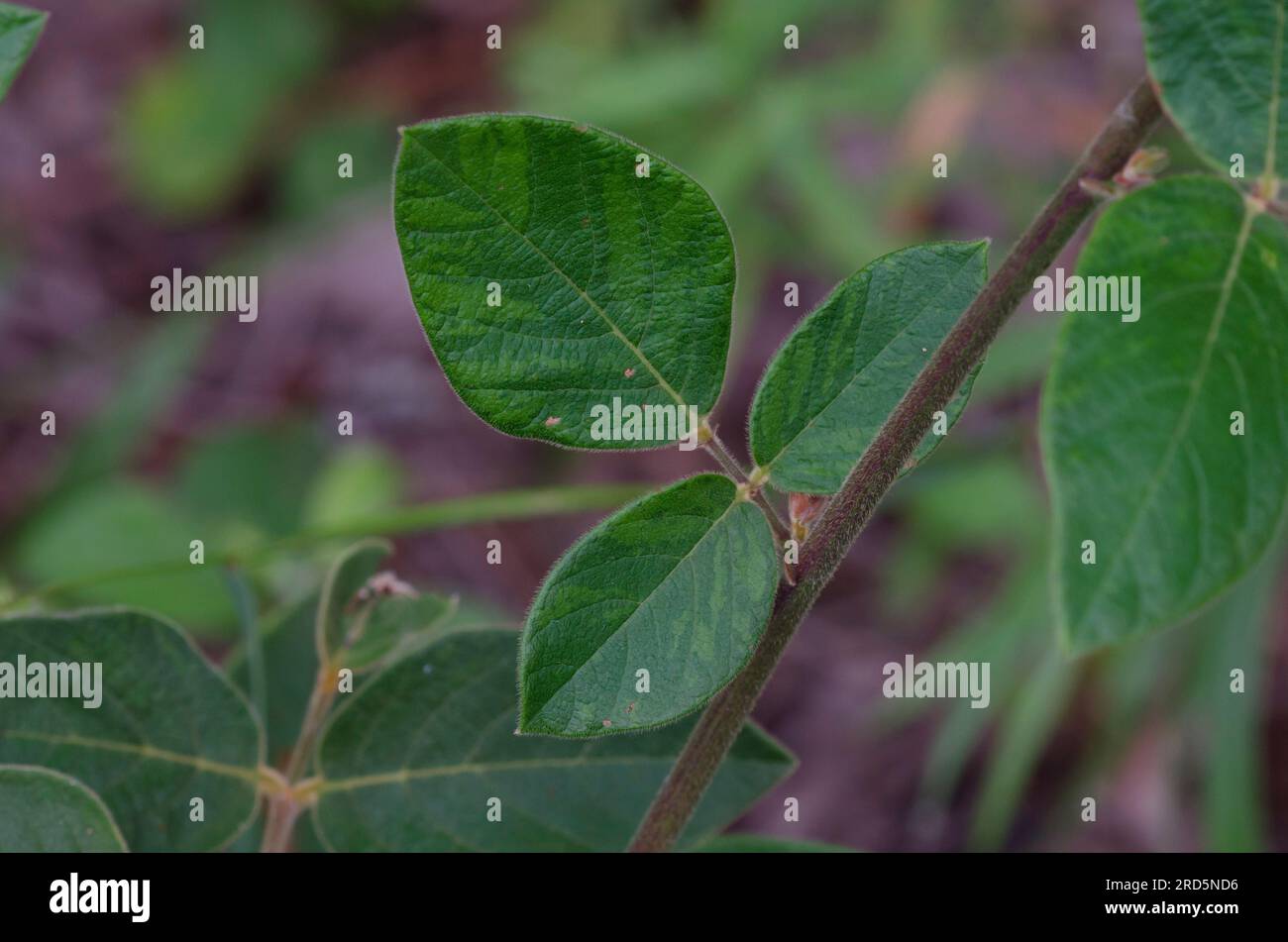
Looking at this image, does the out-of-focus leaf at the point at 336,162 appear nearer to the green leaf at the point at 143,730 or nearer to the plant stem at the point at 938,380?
the green leaf at the point at 143,730

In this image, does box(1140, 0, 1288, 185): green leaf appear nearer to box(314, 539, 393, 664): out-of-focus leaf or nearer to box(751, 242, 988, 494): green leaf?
box(751, 242, 988, 494): green leaf

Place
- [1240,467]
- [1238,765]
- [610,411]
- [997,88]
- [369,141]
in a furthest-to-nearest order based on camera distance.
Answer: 1. [369,141]
2. [997,88]
3. [1238,765]
4. [610,411]
5. [1240,467]

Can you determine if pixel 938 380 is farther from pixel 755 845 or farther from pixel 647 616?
pixel 755 845

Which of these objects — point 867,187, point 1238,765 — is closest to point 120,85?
point 867,187

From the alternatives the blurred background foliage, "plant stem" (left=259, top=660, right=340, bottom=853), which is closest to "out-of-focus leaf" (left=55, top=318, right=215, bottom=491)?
the blurred background foliage

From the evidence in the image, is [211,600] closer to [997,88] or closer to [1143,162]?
[1143,162]
